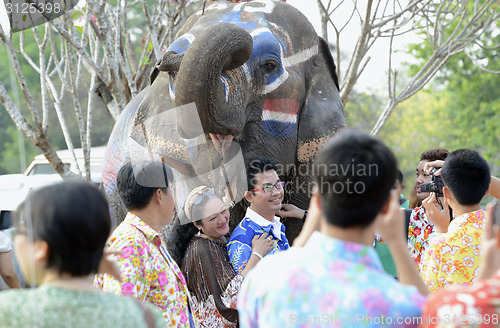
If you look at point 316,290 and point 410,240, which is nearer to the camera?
point 316,290

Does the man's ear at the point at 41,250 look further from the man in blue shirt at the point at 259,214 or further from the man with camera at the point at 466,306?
the man in blue shirt at the point at 259,214

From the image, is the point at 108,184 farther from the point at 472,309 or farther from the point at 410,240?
the point at 472,309

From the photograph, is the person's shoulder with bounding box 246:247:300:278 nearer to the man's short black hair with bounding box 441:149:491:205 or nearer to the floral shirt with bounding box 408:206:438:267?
the man's short black hair with bounding box 441:149:491:205

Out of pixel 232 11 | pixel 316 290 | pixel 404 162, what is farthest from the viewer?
pixel 404 162

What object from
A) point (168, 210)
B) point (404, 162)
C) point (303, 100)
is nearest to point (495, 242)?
point (168, 210)

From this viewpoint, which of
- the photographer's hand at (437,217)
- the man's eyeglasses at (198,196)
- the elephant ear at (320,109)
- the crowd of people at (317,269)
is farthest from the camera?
the elephant ear at (320,109)

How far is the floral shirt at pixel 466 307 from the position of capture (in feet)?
4.21

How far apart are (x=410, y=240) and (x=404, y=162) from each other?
18.0m

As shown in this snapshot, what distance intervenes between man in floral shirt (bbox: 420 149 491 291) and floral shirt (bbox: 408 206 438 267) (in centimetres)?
65

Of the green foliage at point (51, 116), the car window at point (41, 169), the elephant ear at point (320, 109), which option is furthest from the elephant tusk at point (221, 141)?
the car window at point (41, 169)

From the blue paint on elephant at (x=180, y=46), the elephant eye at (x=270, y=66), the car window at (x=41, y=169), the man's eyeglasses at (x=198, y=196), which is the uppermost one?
the blue paint on elephant at (x=180, y=46)

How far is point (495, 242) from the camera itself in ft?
4.75

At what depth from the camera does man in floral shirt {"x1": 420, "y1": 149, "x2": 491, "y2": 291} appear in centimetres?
237

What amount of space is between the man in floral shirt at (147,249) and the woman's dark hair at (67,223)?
0.59 m
